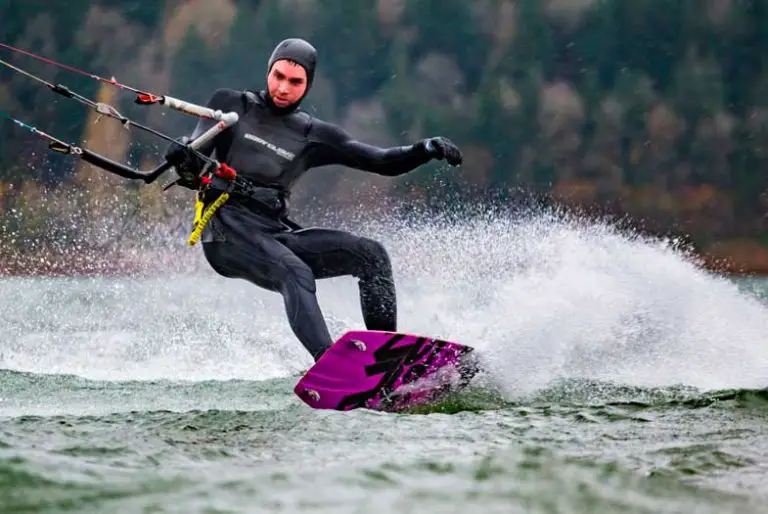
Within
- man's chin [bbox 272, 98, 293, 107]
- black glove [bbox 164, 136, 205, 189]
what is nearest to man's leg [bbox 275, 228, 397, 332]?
black glove [bbox 164, 136, 205, 189]

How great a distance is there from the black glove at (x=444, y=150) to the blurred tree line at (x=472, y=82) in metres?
50.3

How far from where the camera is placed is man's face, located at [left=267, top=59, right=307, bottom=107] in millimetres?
8219

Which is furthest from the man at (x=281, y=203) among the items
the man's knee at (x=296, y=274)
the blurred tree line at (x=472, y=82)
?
the blurred tree line at (x=472, y=82)

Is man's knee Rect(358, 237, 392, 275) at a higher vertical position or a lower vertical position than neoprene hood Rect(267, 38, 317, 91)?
lower

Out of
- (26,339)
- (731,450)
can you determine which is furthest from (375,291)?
(26,339)

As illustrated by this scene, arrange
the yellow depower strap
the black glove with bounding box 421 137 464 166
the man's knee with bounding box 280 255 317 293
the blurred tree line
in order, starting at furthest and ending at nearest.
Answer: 1. the blurred tree line
2. the yellow depower strap
3. the man's knee with bounding box 280 255 317 293
4. the black glove with bounding box 421 137 464 166

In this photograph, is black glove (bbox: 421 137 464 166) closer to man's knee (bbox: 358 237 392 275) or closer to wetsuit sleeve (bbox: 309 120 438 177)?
wetsuit sleeve (bbox: 309 120 438 177)

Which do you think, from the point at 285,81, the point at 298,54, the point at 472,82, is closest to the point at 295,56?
the point at 298,54

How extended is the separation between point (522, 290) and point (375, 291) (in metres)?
1.68

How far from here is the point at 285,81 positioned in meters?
8.23

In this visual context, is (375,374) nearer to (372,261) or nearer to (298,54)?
(372,261)

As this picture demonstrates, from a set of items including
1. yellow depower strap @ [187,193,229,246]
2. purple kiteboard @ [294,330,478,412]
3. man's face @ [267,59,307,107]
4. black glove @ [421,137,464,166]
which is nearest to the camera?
purple kiteboard @ [294,330,478,412]

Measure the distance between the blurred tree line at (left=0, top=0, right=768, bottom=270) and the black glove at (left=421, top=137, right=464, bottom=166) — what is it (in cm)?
5034

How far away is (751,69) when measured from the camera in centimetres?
6981
